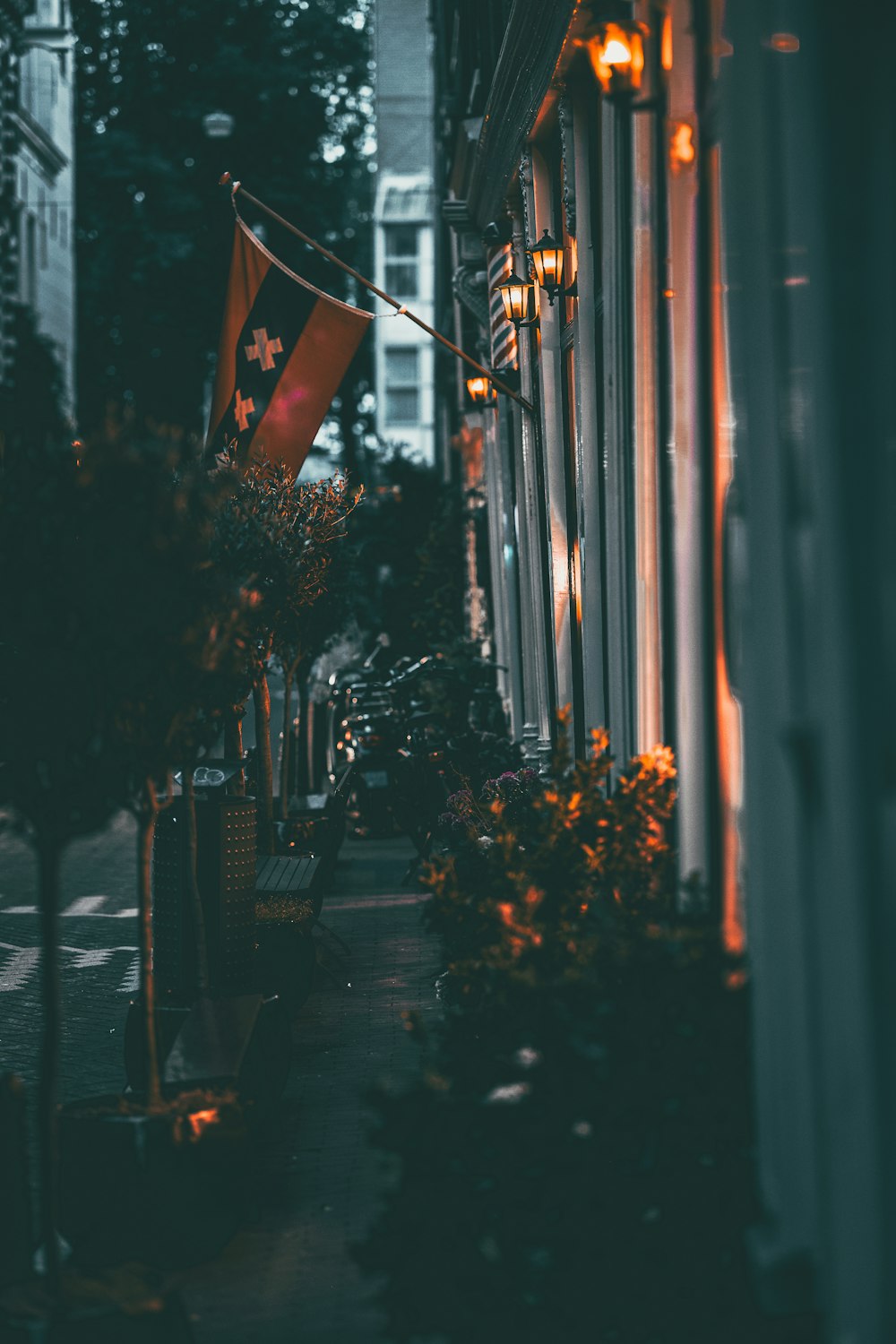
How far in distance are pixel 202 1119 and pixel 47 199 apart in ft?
156

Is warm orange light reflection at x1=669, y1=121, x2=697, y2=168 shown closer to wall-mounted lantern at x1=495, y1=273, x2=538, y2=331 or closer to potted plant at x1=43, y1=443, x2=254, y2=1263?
potted plant at x1=43, y1=443, x2=254, y2=1263

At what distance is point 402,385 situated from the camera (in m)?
46.2

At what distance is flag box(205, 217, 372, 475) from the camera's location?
942 centimetres

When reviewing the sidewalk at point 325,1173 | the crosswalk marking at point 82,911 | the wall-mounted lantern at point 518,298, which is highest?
the wall-mounted lantern at point 518,298

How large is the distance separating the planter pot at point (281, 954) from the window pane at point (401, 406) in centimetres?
3803

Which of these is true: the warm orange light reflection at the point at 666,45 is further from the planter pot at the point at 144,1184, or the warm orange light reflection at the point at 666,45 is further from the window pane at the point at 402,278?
the window pane at the point at 402,278

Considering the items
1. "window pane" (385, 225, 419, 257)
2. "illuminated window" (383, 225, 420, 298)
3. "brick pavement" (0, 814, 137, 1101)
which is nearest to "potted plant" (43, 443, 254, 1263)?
"brick pavement" (0, 814, 137, 1101)

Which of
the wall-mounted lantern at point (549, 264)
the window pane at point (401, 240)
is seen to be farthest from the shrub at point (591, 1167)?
the window pane at point (401, 240)

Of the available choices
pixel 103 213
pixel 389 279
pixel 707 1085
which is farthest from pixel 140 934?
pixel 389 279

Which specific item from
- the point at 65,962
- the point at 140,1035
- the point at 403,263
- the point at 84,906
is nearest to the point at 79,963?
the point at 65,962

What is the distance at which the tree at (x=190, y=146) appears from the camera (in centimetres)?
3247

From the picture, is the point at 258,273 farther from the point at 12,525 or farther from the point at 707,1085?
the point at 707,1085

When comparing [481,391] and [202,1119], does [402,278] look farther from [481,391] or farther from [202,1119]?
[202,1119]

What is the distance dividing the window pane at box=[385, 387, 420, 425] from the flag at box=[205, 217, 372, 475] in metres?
36.1
